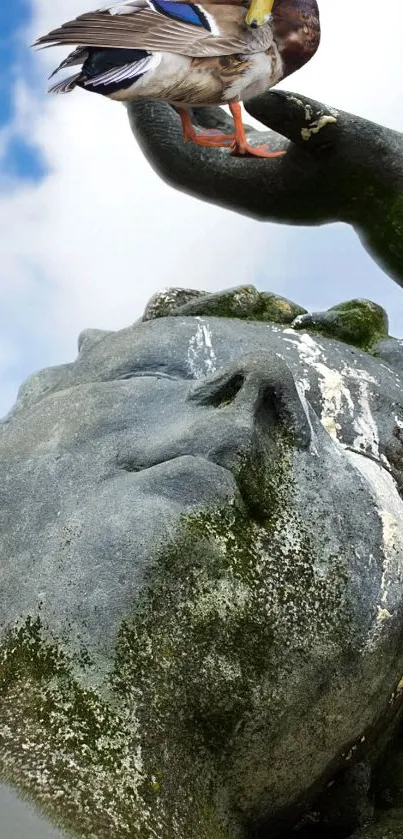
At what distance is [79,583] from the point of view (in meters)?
1.94

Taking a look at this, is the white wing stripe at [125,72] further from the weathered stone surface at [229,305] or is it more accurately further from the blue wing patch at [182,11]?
the weathered stone surface at [229,305]

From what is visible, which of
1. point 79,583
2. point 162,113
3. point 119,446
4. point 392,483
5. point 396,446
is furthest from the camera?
point 162,113

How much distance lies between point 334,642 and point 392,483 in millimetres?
639

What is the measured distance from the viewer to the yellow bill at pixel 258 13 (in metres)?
3.05

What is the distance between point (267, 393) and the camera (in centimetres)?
228

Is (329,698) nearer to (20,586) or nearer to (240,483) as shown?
(240,483)

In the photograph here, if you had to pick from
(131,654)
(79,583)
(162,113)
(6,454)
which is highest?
(162,113)

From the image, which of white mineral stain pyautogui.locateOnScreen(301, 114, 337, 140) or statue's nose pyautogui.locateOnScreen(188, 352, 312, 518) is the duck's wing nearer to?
white mineral stain pyautogui.locateOnScreen(301, 114, 337, 140)

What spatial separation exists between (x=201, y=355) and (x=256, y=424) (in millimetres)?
684

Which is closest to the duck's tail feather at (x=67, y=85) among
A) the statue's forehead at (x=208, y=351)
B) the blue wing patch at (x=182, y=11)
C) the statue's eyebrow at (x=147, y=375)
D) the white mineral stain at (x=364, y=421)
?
the blue wing patch at (x=182, y=11)

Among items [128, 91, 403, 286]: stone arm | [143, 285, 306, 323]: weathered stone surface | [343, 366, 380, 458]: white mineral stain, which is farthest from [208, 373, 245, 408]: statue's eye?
[128, 91, 403, 286]: stone arm

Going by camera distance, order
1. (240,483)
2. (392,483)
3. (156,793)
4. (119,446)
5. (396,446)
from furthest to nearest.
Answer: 1. (396,446)
2. (392,483)
3. (119,446)
4. (240,483)
5. (156,793)

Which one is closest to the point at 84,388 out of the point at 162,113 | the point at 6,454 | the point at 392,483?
the point at 6,454

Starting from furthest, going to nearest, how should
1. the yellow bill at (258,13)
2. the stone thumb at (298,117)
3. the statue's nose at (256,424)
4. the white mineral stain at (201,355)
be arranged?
the stone thumb at (298,117)
the yellow bill at (258,13)
the white mineral stain at (201,355)
the statue's nose at (256,424)
